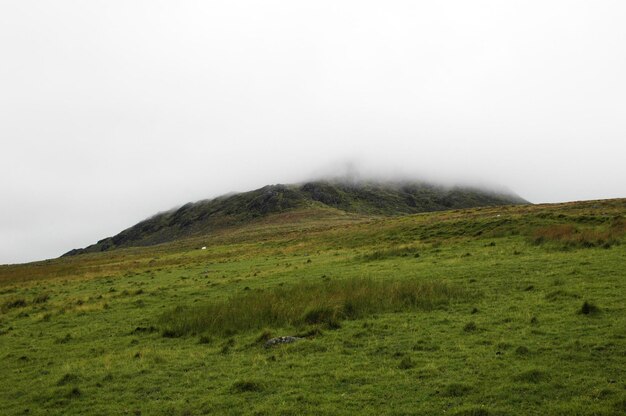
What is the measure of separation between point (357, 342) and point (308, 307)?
5010 millimetres

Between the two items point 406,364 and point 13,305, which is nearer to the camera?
point 406,364

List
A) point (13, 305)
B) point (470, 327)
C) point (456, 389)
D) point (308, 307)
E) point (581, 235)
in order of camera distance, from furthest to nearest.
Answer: point (13, 305) → point (581, 235) → point (308, 307) → point (470, 327) → point (456, 389)

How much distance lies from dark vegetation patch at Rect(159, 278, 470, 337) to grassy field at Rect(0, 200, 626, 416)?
95 millimetres

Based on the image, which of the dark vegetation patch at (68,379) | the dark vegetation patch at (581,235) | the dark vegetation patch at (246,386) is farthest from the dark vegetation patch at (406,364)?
the dark vegetation patch at (581,235)

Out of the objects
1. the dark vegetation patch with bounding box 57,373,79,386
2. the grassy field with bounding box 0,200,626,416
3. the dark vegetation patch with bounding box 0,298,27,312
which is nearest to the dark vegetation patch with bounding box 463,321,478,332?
the grassy field with bounding box 0,200,626,416

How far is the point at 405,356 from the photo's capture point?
14352 millimetres

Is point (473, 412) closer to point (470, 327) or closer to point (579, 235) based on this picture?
point (470, 327)

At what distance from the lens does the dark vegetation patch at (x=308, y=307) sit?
20.6m

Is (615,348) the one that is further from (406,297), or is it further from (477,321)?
(406,297)

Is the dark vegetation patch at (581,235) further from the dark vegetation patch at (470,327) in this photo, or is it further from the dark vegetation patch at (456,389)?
the dark vegetation patch at (456,389)

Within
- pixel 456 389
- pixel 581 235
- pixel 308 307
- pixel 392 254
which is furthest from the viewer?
pixel 392 254

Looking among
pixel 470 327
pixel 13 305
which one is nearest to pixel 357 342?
pixel 470 327

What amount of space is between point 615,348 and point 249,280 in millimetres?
25822

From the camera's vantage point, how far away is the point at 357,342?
55.0 feet
